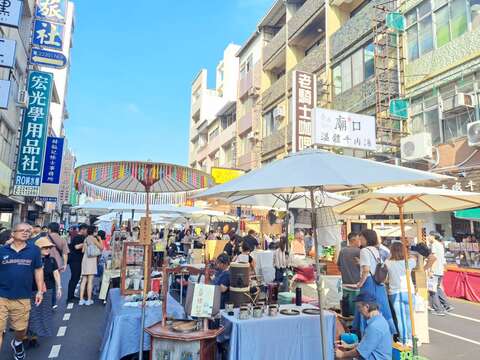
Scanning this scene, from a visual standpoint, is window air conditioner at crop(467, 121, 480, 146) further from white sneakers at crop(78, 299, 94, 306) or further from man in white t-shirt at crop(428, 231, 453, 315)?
white sneakers at crop(78, 299, 94, 306)

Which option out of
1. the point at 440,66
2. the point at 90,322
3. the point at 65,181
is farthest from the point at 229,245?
the point at 65,181

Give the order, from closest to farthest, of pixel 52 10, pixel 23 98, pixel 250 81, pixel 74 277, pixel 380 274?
pixel 380 274 < pixel 74 277 < pixel 23 98 < pixel 52 10 < pixel 250 81

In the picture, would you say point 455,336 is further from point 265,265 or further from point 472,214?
point 472,214

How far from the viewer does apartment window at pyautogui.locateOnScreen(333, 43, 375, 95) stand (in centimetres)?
1602

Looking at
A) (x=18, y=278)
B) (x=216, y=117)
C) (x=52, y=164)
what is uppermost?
(x=216, y=117)

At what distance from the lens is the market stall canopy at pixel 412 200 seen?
5254mm

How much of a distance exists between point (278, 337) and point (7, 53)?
1269 cm

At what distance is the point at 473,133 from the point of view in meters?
10.9

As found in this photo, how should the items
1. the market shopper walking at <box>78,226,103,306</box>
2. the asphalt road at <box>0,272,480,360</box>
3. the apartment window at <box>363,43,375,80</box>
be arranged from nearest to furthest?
1. the asphalt road at <box>0,272,480,360</box>
2. the market shopper walking at <box>78,226,103,306</box>
3. the apartment window at <box>363,43,375,80</box>


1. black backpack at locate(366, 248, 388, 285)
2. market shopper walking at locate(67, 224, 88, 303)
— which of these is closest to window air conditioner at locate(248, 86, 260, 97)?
market shopper walking at locate(67, 224, 88, 303)

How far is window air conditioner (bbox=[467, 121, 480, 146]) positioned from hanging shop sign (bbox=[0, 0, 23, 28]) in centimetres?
1526

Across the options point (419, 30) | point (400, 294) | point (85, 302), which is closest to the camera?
point (400, 294)

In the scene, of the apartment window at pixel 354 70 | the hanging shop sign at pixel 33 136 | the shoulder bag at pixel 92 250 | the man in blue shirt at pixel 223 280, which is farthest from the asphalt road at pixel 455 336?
the hanging shop sign at pixel 33 136

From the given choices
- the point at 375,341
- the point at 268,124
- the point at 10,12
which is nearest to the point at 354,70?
the point at 268,124
